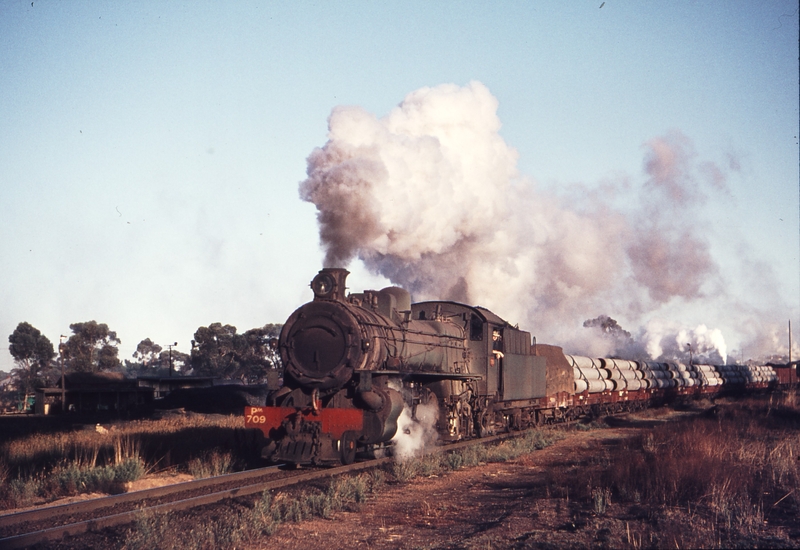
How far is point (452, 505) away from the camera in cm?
983

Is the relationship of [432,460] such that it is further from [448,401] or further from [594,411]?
[594,411]

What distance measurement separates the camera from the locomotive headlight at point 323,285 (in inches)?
510

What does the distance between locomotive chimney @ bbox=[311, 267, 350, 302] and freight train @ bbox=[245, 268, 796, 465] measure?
0.8 inches

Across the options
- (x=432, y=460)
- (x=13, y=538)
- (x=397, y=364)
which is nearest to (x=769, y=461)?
(x=432, y=460)

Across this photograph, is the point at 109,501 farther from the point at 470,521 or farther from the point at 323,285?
the point at 323,285

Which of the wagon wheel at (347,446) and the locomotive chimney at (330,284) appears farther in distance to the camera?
the locomotive chimney at (330,284)

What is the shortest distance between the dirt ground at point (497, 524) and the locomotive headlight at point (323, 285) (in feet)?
12.4

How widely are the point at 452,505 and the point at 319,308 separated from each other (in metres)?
4.56

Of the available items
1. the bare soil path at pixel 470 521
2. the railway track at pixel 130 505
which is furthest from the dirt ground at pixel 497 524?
the railway track at pixel 130 505

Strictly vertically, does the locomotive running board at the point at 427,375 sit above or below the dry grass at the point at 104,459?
above

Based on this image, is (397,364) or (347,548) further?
(397,364)

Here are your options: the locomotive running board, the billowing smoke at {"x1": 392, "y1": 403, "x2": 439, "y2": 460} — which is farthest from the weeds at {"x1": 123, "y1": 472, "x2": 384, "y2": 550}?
the billowing smoke at {"x1": 392, "y1": 403, "x2": 439, "y2": 460}

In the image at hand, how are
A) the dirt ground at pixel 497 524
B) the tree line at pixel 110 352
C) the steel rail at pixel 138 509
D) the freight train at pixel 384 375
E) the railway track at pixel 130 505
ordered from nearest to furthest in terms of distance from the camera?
the dirt ground at pixel 497 524
the steel rail at pixel 138 509
the railway track at pixel 130 505
the freight train at pixel 384 375
the tree line at pixel 110 352

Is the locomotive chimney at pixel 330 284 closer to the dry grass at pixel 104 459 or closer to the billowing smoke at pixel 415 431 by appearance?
the billowing smoke at pixel 415 431
